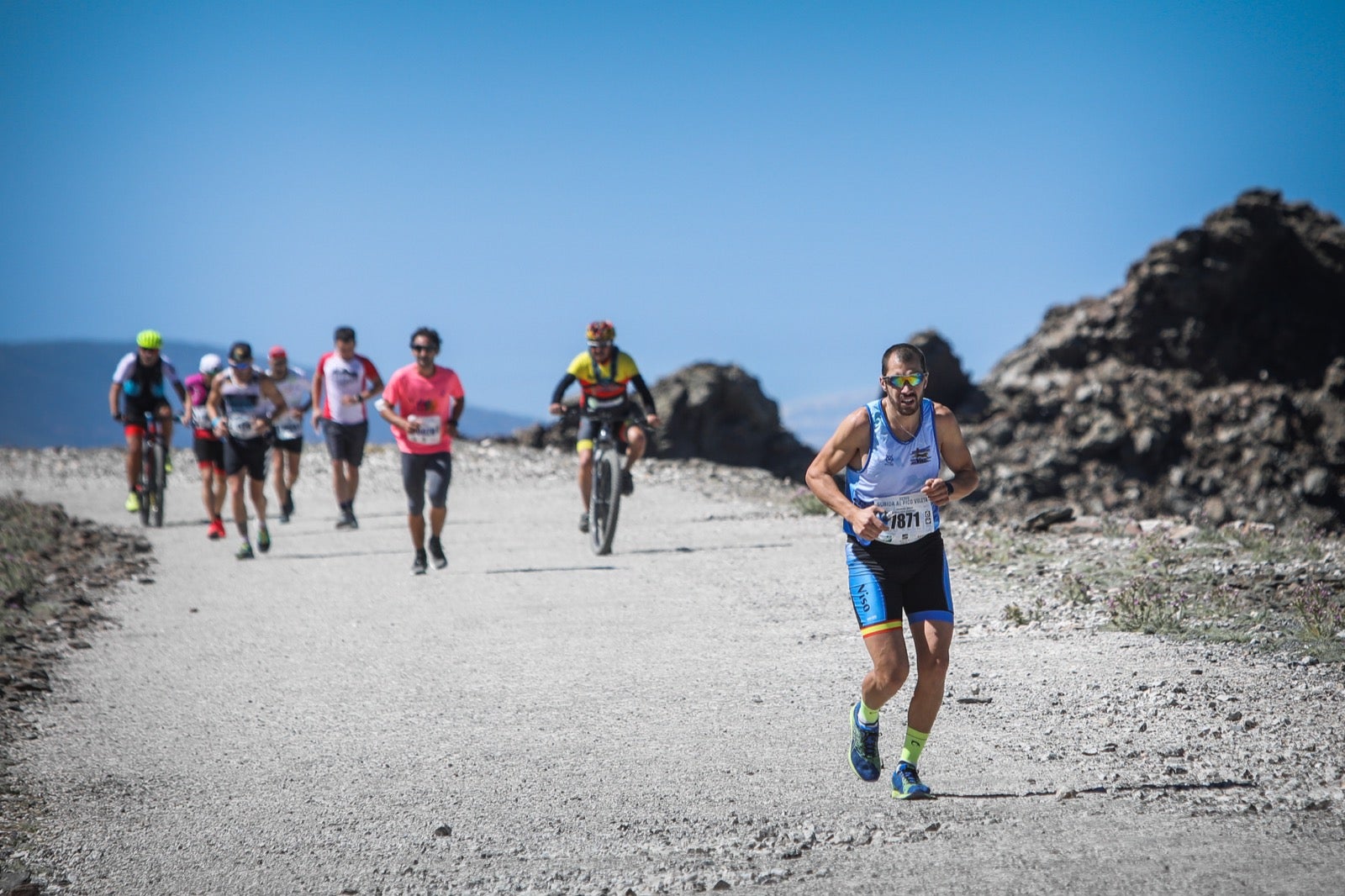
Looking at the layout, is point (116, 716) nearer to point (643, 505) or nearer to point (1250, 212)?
point (643, 505)

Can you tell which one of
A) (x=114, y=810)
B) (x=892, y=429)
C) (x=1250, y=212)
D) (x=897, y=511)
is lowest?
(x=114, y=810)

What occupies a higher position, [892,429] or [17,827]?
[892,429]

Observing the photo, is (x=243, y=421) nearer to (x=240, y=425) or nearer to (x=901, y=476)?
(x=240, y=425)

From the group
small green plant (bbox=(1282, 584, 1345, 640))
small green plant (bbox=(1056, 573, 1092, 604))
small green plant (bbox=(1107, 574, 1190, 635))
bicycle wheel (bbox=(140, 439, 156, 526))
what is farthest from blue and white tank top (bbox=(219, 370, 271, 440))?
small green plant (bbox=(1282, 584, 1345, 640))

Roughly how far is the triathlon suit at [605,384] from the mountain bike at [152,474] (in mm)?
7124

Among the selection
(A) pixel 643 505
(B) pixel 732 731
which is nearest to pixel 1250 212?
(A) pixel 643 505

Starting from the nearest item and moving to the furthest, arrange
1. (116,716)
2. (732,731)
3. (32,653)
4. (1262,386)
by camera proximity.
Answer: (732,731), (116,716), (32,653), (1262,386)

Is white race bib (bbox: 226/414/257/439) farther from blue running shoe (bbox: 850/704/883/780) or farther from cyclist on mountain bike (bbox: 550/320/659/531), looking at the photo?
blue running shoe (bbox: 850/704/883/780)

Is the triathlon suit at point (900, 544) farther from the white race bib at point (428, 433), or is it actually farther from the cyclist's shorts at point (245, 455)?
the cyclist's shorts at point (245, 455)

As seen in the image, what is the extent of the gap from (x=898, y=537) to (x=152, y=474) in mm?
14829

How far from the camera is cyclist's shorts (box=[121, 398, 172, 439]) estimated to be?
16328 millimetres

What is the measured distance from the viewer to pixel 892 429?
17.9 ft

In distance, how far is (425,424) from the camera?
37.9 feet

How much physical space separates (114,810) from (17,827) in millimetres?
416
